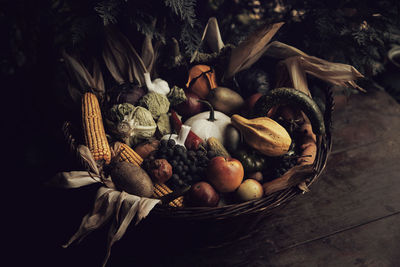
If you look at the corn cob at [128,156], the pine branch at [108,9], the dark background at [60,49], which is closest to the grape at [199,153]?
the corn cob at [128,156]

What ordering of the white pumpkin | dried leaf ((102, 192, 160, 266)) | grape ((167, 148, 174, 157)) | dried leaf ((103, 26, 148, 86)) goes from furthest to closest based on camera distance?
1. dried leaf ((103, 26, 148, 86))
2. the white pumpkin
3. grape ((167, 148, 174, 157))
4. dried leaf ((102, 192, 160, 266))

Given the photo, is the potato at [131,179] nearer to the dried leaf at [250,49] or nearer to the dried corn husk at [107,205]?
the dried corn husk at [107,205]

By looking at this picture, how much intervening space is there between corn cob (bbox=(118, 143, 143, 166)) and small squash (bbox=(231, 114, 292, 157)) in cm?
46

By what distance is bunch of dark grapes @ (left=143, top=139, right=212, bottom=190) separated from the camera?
4.13 ft

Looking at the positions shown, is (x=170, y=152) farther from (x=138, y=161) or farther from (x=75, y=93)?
(x=75, y=93)

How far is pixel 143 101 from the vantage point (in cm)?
148

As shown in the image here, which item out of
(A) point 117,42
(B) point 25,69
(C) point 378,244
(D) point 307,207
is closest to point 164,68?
(A) point 117,42

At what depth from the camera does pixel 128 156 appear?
4.24ft

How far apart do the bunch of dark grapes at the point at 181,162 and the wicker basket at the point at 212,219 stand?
0.56ft

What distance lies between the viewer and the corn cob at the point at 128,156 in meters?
1.29

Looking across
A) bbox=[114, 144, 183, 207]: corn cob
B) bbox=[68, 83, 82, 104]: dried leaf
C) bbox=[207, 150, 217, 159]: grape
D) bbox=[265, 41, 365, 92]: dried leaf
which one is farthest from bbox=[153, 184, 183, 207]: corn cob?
bbox=[265, 41, 365, 92]: dried leaf

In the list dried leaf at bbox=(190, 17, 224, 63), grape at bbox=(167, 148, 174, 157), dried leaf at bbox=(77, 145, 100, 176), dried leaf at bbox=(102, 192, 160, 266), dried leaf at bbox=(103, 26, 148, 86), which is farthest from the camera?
dried leaf at bbox=(190, 17, 224, 63)

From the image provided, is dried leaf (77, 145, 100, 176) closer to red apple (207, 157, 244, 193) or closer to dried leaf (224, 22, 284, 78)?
red apple (207, 157, 244, 193)

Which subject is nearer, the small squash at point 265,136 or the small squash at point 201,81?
the small squash at point 265,136
